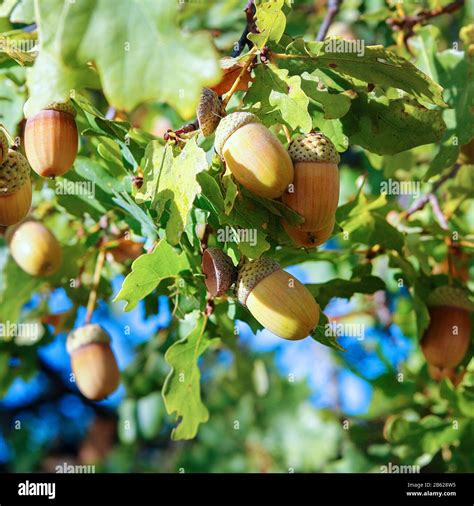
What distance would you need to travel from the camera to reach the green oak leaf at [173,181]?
1209 millimetres

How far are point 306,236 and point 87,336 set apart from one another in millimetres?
819

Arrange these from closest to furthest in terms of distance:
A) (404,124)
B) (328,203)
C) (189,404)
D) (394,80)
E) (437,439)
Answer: (328,203), (394,80), (404,124), (189,404), (437,439)

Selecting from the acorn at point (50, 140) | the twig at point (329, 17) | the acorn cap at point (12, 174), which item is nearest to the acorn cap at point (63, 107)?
the acorn at point (50, 140)

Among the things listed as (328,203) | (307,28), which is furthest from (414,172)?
(328,203)

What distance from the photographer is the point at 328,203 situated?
4.12 feet

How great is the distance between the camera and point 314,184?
1.25m

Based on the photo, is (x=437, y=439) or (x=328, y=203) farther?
(x=437, y=439)

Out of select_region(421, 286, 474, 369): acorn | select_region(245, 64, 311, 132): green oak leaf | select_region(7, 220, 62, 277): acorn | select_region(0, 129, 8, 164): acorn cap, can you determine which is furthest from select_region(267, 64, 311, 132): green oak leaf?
select_region(7, 220, 62, 277): acorn

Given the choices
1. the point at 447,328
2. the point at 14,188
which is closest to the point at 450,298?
the point at 447,328

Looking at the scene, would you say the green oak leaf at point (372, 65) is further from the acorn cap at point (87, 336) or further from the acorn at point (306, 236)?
the acorn cap at point (87, 336)

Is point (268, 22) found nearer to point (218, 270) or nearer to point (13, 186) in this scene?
point (218, 270)

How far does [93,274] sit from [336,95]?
94 centimetres

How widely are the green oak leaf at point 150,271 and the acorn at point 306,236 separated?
23cm

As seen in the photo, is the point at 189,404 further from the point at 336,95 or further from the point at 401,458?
the point at 401,458
